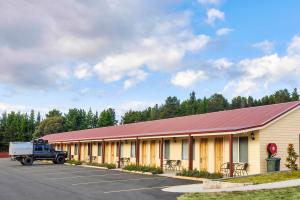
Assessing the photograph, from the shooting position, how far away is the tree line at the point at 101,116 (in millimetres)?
98625

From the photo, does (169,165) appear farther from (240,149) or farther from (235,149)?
(240,149)

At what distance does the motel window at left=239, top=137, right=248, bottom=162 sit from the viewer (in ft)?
76.4

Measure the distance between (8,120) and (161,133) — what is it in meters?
82.0

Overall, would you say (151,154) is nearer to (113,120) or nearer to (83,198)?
(83,198)

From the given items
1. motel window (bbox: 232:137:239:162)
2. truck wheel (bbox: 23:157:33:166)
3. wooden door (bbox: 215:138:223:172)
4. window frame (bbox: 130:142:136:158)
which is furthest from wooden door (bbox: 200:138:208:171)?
truck wheel (bbox: 23:157:33:166)

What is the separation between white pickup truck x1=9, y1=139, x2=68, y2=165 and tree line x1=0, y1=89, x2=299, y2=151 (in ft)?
171

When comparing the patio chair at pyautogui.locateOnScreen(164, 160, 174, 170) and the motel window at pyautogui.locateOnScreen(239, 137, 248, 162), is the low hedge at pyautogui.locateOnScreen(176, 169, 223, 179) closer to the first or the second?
the motel window at pyautogui.locateOnScreen(239, 137, 248, 162)

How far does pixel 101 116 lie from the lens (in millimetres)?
109875

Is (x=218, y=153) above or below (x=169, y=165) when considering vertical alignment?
above

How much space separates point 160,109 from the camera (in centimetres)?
11456

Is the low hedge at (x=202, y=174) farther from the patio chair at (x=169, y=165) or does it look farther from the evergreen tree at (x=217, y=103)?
the evergreen tree at (x=217, y=103)

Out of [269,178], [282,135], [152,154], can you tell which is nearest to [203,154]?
[282,135]

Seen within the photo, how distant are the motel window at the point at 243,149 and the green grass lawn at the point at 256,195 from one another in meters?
7.52

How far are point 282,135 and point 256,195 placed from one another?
9.28 metres
